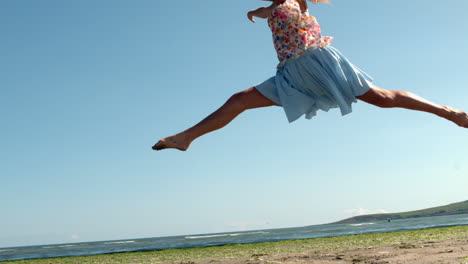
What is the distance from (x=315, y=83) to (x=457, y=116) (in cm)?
158

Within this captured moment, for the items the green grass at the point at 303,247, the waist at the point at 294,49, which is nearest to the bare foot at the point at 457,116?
the waist at the point at 294,49

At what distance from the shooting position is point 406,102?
4.66m

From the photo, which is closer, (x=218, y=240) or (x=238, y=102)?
(x=238, y=102)

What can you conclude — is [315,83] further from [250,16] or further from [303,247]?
[303,247]

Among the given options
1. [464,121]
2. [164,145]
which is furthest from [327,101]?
[164,145]

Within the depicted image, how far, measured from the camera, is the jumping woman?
462cm

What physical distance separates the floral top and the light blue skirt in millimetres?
84

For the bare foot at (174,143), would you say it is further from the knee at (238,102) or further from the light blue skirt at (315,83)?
the light blue skirt at (315,83)

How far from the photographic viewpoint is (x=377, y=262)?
623 centimetres

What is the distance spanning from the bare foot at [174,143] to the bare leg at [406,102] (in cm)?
187

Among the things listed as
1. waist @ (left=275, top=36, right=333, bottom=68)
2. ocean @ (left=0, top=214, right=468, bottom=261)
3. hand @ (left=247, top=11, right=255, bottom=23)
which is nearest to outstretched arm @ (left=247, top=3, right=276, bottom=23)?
hand @ (left=247, top=11, right=255, bottom=23)

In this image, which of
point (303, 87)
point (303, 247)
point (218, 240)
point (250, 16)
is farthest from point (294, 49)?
point (218, 240)

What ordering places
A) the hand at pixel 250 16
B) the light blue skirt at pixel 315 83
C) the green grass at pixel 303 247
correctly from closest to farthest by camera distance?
the light blue skirt at pixel 315 83 < the hand at pixel 250 16 < the green grass at pixel 303 247

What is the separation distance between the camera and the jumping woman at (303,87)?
182 inches
